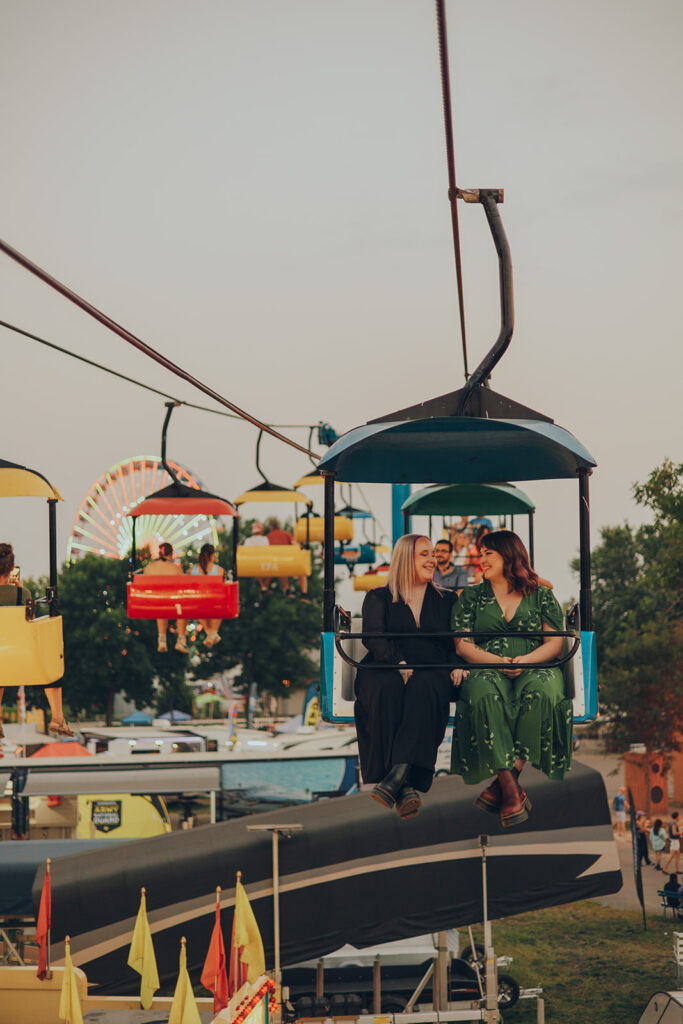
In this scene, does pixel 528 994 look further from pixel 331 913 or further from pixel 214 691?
pixel 214 691

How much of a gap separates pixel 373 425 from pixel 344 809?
1063 cm

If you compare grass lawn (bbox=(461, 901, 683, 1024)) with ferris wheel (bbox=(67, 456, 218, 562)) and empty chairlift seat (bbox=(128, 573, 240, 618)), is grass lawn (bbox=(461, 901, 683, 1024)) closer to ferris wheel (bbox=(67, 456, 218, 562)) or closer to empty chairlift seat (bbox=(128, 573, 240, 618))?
empty chairlift seat (bbox=(128, 573, 240, 618))

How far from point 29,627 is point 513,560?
309cm

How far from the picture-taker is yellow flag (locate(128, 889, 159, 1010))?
1373 cm

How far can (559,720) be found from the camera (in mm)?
6000

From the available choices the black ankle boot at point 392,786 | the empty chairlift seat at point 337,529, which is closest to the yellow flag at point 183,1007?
the black ankle boot at point 392,786

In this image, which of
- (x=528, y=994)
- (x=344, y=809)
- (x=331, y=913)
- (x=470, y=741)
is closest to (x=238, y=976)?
(x=331, y=913)

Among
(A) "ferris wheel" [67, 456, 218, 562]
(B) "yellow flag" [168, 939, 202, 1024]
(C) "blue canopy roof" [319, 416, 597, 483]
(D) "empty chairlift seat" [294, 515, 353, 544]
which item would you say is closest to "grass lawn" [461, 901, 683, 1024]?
(B) "yellow flag" [168, 939, 202, 1024]

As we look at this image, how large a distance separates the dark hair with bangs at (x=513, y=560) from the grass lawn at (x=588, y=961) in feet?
42.6

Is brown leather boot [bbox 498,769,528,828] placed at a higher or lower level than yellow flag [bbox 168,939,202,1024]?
higher

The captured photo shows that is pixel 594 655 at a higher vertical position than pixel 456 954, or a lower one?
higher

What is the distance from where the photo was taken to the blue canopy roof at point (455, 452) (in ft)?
19.5

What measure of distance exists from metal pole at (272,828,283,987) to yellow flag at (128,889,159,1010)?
1485 mm

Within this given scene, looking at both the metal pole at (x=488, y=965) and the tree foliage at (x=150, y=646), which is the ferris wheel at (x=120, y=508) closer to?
the tree foliage at (x=150, y=646)
